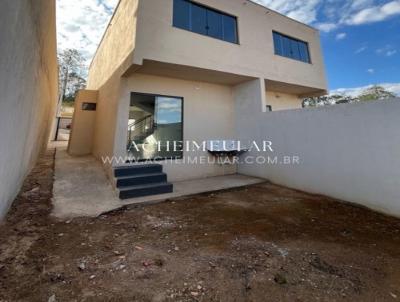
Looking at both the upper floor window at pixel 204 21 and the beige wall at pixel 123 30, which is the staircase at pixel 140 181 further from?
the upper floor window at pixel 204 21

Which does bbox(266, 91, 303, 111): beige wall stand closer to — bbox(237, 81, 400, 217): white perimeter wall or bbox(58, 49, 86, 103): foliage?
bbox(237, 81, 400, 217): white perimeter wall

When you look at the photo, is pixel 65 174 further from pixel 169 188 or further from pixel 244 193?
pixel 244 193

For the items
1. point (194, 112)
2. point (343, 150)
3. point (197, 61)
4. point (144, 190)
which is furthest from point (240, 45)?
point (144, 190)

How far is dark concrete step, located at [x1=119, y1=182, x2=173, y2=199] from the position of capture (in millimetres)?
4111

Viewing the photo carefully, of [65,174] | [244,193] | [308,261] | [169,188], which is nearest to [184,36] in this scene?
[169,188]

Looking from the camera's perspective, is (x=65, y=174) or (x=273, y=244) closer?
(x=273, y=244)

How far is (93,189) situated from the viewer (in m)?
4.50

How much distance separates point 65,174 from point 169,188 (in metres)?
3.27

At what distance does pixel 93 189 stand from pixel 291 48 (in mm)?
8458

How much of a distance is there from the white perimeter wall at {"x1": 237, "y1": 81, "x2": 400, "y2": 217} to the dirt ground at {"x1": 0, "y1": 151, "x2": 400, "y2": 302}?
1.63 ft

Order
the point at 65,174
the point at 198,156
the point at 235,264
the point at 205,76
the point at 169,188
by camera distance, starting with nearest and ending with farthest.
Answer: the point at 235,264 < the point at 169,188 < the point at 65,174 < the point at 205,76 < the point at 198,156

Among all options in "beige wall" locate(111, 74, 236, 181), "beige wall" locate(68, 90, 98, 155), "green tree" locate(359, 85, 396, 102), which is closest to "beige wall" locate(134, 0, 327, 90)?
"beige wall" locate(111, 74, 236, 181)

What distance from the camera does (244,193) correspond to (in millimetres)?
4867

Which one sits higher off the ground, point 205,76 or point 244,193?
point 205,76
